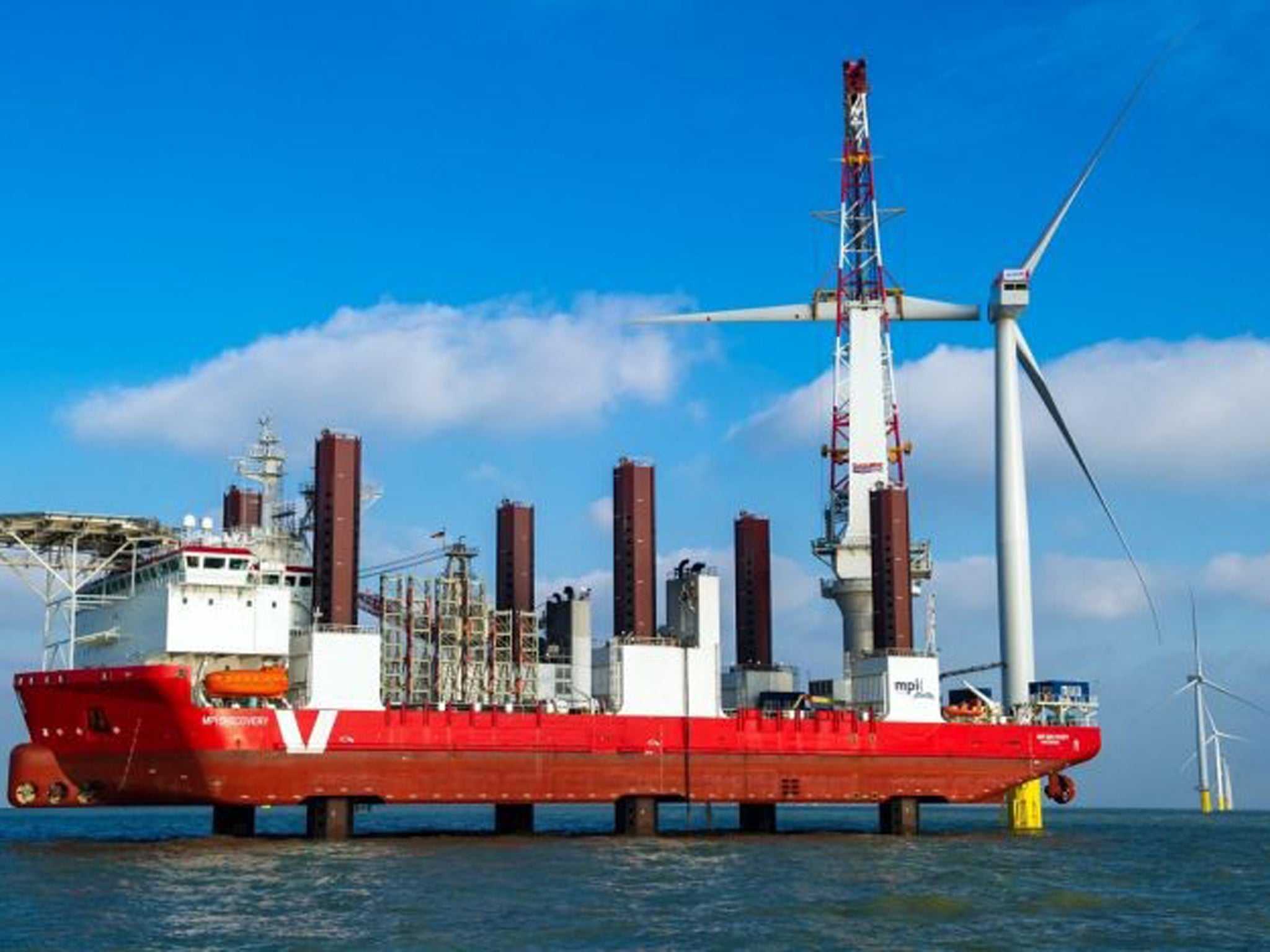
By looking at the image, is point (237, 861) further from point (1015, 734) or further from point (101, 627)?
point (1015, 734)

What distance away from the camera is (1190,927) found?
34.8 m

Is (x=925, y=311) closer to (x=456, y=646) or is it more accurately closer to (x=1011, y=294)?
(x=1011, y=294)

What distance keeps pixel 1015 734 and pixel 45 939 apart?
136ft

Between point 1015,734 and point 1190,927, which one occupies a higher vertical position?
point 1015,734

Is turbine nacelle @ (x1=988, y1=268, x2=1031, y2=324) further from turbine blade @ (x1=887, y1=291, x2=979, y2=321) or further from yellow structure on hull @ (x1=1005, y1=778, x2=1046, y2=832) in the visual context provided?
yellow structure on hull @ (x1=1005, y1=778, x2=1046, y2=832)

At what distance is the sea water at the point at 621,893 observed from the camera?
104 ft

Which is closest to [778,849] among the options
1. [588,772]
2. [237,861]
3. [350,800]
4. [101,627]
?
[588,772]

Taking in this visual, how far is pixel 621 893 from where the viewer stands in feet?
125

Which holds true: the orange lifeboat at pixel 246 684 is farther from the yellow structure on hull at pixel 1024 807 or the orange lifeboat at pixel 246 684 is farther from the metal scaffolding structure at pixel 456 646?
the yellow structure on hull at pixel 1024 807

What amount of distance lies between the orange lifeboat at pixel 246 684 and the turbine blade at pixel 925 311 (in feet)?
112

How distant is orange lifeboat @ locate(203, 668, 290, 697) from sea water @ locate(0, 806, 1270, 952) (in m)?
4.80

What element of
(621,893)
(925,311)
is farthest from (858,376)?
(621,893)

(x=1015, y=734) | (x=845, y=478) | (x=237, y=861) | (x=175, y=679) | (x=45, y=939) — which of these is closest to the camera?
(x=45, y=939)

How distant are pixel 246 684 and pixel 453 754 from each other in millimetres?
7266
